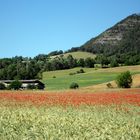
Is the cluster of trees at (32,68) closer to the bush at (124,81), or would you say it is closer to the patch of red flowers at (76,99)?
the bush at (124,81)

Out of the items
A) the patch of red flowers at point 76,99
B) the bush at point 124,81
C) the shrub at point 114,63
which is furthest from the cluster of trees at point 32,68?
→ the patch of red flowers at point 76,99

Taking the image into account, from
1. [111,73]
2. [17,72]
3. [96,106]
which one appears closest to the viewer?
[96,106]

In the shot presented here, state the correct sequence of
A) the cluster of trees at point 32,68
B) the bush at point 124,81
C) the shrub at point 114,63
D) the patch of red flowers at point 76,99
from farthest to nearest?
the shrub at point 114,63, the cluster of trees at point 32,68, the bush at point 124,81, the patch of red flowers at point 76,99

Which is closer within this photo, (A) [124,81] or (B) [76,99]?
(B) [76,99]

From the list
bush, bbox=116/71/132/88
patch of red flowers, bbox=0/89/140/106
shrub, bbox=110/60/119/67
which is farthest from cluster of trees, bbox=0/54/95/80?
patch of red flowers, bbox=0/89/140/106

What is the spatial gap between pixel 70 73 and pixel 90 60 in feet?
60.9

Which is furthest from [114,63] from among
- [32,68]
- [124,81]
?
[124,81]

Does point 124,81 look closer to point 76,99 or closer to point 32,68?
point 32,68

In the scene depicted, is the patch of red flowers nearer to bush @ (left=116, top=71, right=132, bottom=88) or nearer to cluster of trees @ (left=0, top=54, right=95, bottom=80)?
bush @ (left=116, top=71, right=132, bottom=88)

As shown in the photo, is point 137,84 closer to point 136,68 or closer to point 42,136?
point 136,68

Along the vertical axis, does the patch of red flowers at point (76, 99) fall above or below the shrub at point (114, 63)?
below

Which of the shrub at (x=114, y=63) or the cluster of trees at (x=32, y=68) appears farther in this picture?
the shrub at (x=114, y=63)

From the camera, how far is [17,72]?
127500 millimetres

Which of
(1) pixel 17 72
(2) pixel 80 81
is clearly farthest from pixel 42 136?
(1) pixel 17 72
